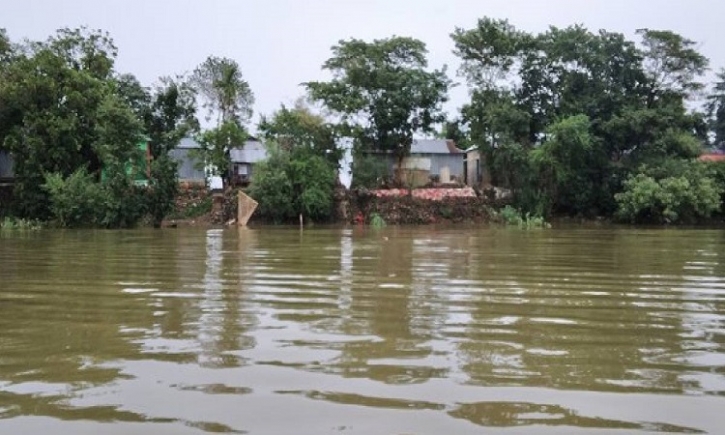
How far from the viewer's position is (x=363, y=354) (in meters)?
4.30

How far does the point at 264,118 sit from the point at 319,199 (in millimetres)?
6813

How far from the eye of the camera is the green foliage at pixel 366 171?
122 ft

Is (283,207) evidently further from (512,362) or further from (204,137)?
(512,362)

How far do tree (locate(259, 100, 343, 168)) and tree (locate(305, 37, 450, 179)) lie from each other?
1106mm

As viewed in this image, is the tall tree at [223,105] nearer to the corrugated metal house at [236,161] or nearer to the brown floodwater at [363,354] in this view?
the corrugated metal house at [236,161]

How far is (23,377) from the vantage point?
379 cm

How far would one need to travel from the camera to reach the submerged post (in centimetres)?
3281

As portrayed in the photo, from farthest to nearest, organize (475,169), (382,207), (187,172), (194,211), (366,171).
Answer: (475,169)
(187,172)
(366,171)
(382,207)
(194,211)

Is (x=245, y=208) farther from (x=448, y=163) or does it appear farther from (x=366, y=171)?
(x=448, y=163)

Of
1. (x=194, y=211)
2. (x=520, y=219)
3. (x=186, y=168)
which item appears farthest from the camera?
(x=186, y=168)

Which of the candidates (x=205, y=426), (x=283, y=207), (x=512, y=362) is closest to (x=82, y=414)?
(x=205, y=426)

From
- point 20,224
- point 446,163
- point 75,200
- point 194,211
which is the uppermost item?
point 446,163

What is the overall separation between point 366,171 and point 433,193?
4.29m

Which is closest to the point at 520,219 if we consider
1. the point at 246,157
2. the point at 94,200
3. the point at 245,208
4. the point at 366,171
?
the point at 366,171
